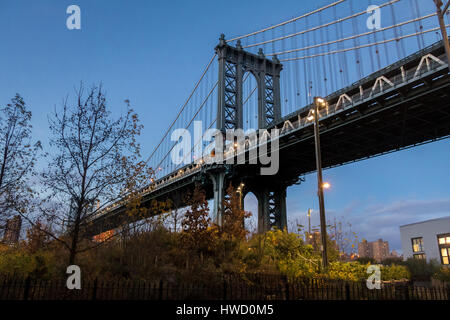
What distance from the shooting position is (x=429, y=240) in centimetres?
4103

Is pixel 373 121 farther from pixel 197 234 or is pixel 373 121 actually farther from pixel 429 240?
pixel 197 234

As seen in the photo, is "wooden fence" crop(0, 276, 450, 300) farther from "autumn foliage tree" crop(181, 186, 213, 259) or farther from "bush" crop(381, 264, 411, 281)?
"bush" crop(381, 264, 411, 281)

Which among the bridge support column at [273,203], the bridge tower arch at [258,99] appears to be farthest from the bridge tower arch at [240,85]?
the bridge support column at [273,203]

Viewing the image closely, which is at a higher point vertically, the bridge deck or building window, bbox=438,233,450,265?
the bridge deck

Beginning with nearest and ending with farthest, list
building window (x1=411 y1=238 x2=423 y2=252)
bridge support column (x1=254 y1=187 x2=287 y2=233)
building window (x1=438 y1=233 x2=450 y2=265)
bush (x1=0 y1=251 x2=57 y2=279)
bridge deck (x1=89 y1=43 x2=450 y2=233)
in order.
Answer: bush (x1=0 y1=251 x2=57 y2=279) < bridge deck (x1=89 y1=43 x2=450 y2=233) < building window (x1=438 y1=233 x2=450 y2=265) < building window (x1=411 y1=238 x2=423 y2=252) < bridge support column (x1=254 y1=187 x2=287 y2=233)

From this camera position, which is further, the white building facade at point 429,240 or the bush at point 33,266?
the white building facade at point 429,240

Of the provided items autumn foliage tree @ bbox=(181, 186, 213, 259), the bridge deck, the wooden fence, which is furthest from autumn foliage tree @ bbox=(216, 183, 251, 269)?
the bridge deck

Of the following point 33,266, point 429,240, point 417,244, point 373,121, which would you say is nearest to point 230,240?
point 33,266

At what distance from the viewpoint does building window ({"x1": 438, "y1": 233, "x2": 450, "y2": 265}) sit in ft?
126

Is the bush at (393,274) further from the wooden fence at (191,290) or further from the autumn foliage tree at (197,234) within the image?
the autumn foliage tree at (197,234)

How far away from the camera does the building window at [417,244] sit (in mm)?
42547
